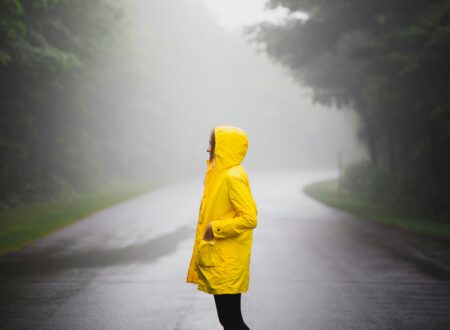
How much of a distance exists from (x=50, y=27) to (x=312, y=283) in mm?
15126

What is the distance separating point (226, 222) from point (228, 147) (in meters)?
0.58

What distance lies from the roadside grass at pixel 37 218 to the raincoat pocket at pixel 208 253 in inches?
297

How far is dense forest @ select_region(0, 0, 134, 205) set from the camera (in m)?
15.8

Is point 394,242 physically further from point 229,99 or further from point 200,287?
point 229,99

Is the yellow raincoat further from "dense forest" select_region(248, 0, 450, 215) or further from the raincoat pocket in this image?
"dense forest" select_region(248, 0, 450, 215)

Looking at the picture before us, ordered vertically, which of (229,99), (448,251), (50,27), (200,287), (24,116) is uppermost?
(229,99)

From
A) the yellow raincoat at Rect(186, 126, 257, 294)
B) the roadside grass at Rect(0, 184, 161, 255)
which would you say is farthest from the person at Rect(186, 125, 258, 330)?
the roadside grass at Rect(0, 184, 161, 255)

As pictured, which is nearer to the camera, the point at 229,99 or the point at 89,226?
the point at 89,226

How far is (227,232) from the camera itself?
3.69 meters

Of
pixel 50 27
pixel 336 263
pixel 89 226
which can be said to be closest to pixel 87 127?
pixel 50 27

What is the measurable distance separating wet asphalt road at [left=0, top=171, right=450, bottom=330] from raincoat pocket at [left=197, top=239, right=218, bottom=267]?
198 centimetres

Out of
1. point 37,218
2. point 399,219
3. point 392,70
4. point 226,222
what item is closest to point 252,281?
point 226,222

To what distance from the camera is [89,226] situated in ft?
46.1

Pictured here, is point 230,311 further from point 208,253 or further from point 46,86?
point 46,86
